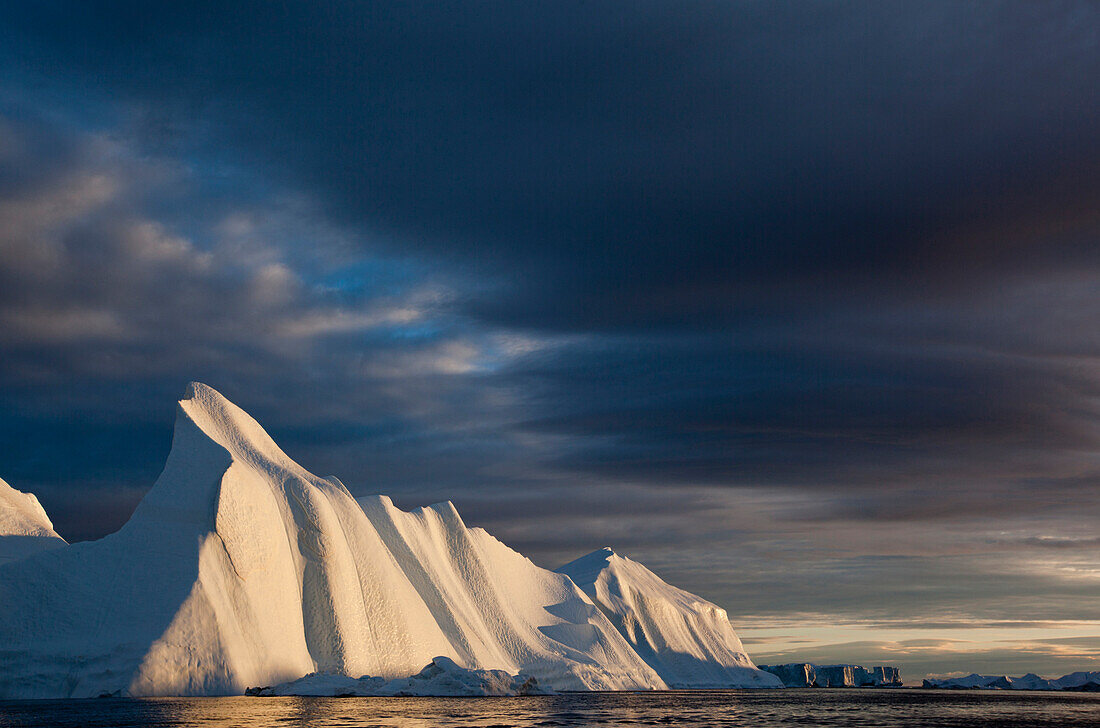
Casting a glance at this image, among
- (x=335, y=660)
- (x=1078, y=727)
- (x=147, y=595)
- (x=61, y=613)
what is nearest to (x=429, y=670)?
(x=335, y=660)

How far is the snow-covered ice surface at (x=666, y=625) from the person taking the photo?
146 m

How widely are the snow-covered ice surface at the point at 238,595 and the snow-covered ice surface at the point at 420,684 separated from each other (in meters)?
1.93

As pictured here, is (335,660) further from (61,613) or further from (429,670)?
(61,613)

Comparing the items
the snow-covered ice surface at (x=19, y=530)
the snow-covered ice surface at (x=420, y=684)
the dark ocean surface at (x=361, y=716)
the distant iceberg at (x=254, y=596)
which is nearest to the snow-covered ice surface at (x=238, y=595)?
the distant iceberg at (x=254, y=596)

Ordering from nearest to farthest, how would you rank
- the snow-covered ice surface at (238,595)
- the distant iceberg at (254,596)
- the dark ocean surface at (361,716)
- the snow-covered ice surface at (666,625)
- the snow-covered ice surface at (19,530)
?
1. the dark ocean surface at (361,716)
2. the snow-covered ice surface at (238,595)
3. the distant iceberg at (254,596)
4. the snow-covered ice surface at (19,530)
5. the snow-covered ice surface at (666,625)

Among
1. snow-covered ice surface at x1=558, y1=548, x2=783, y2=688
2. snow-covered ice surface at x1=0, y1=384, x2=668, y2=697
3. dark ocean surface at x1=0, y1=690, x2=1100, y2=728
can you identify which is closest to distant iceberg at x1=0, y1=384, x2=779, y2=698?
snow-covered ice surface at x1=0, y1=384, x2=668, y2=697

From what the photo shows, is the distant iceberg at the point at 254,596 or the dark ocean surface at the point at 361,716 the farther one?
the distant iceberg at the point at 254,596

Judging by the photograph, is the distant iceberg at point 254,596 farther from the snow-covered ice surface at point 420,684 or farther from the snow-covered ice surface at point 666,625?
the snow-covered ice surface at point 666,625

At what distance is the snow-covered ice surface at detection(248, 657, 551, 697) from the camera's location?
A: 6825 centimetres

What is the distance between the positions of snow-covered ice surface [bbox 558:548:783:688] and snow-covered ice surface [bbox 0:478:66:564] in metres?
82.0

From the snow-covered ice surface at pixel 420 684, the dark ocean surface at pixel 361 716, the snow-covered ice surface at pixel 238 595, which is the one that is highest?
the snow-covered ice surface at pixel 238 595

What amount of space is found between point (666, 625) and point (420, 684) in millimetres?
83571

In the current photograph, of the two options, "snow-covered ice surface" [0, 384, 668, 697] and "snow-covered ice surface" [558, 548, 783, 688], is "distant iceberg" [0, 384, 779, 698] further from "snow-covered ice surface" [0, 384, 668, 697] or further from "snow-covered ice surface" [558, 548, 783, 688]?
"snow-covered ice surface" [558, 548, 783, 688]

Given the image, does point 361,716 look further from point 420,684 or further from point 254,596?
point 420,684
